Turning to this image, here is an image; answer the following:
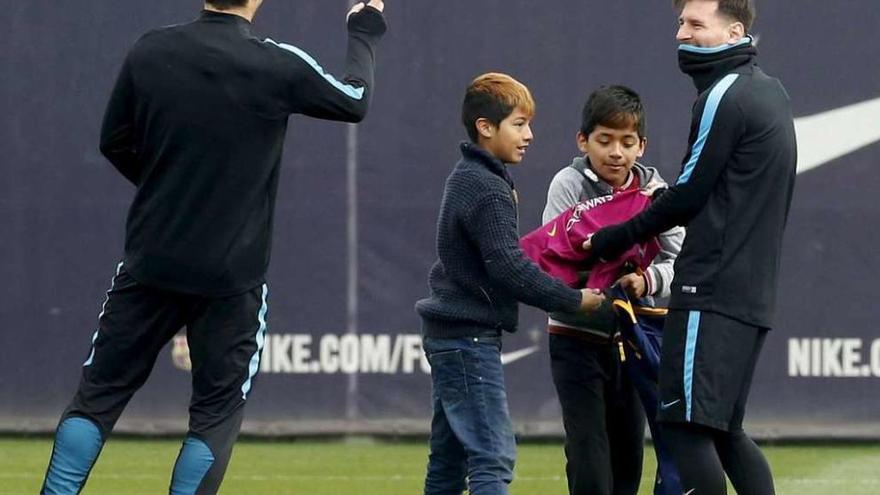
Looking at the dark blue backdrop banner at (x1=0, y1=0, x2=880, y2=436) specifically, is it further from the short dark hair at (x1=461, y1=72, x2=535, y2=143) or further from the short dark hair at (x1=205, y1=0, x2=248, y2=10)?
the short dark hair at (x1=205, y1=0, x2=248, y2=10)

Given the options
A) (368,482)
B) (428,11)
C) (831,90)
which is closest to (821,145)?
(831,90)

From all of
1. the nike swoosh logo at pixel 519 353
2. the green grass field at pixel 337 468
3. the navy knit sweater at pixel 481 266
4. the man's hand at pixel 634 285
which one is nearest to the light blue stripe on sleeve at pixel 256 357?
the navy knit sweater at pixel 481 266

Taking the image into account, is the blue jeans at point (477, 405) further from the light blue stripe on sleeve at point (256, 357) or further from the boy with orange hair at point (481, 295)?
the light blue stripe on sleeve at point (256, 357)

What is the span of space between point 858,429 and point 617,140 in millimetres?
3758

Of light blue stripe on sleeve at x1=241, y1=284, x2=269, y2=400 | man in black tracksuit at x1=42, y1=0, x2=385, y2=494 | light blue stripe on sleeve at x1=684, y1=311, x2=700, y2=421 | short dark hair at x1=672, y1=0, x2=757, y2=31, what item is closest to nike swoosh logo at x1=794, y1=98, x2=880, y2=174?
short dark hair at x1=672, y1=0, x2=757, y2=31

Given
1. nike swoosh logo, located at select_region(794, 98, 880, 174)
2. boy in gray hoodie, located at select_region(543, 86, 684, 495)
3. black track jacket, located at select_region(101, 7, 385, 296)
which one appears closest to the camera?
black track jacket, located at select_region(101, 7, 385, 296)

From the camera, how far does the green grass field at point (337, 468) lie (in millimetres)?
7320

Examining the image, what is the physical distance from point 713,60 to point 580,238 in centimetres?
76

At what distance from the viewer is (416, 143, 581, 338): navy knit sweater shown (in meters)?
5.13

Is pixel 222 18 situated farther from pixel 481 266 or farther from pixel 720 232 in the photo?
pixel 720 232

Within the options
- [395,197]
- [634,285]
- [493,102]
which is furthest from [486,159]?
[395,197]

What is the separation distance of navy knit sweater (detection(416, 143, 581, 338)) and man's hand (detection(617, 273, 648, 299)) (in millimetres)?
355

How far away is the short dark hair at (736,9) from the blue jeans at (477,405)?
4.03 ft

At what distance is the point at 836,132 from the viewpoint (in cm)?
875
